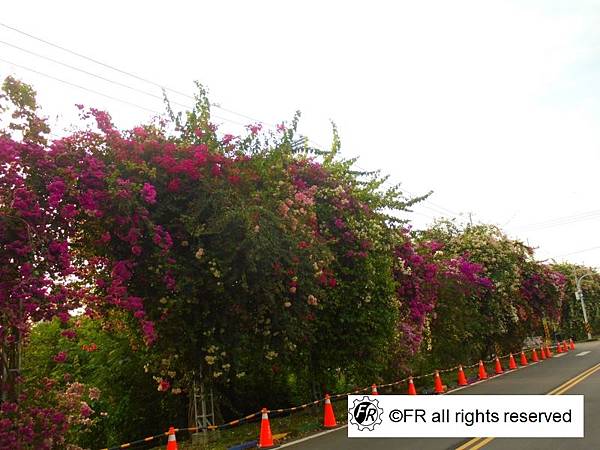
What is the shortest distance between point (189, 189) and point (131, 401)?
935cm

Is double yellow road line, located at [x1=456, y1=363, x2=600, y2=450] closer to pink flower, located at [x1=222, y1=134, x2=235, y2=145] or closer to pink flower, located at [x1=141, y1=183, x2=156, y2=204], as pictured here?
pink flower, located at [x1=141, y1=183, x2=156, y2=204]

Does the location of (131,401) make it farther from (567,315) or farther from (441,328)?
(567,315)

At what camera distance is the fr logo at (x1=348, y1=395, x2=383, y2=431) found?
11.1 meters

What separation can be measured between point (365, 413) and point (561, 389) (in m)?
7.58

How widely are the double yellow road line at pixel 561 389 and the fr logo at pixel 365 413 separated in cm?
224

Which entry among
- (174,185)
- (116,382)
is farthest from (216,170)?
(116,382)

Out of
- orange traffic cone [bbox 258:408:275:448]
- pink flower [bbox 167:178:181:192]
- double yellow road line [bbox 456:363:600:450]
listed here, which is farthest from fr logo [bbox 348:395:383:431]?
pink flower [bbox 167:178:181:192]

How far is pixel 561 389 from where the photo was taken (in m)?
15.5

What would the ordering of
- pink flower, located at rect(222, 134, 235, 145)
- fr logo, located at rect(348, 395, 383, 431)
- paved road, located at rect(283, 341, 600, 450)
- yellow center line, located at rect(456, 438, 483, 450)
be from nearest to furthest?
paved road, located at rect(283, 341, 600, 450)
yellow center line, located at rect(456, 438, 483, 450)
fr logo, located at rect(348, 395, 383, 431)
pink flower, located at rect(222, 134, 235, 145)

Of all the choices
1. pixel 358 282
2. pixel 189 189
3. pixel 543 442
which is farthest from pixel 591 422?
pixel 189 189

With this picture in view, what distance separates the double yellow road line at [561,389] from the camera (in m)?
9.01

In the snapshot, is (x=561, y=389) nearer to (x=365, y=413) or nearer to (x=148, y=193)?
(x=365, y=413)

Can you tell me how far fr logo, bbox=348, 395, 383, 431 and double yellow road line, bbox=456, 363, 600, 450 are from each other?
2242mm

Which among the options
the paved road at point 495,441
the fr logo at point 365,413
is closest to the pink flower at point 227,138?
the fr logo at point 365,413
